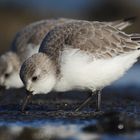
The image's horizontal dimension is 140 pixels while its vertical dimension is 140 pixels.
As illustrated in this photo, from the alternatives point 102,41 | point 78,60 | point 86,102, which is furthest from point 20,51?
point 78,60

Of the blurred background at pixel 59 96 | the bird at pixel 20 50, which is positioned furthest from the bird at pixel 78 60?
the bird at pixel 20 50

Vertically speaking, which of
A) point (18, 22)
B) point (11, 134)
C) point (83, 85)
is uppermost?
point (18, 22)

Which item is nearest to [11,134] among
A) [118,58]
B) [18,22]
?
[118,58]

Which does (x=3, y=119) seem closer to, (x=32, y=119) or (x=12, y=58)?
(x=32, y=119)

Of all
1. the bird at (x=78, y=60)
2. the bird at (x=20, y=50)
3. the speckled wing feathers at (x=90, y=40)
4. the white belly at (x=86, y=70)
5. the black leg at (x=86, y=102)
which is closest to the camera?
the white belly at (x=86, y=70)

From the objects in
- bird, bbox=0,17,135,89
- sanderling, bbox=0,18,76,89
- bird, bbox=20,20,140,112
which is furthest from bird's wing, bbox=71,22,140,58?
sanderling, bbox=0,18,76,89

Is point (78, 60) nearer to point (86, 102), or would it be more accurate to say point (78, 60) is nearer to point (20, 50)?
point (86, 102)

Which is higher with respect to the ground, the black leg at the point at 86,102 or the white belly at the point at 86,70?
A: the white belly at the point at 86,70

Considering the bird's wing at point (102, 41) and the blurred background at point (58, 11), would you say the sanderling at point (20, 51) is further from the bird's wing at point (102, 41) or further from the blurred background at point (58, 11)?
the blurred background at point (58, 11)
